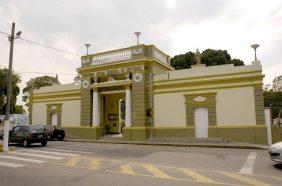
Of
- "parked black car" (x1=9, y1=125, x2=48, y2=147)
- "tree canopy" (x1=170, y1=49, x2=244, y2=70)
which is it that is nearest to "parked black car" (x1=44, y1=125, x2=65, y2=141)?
"parked black car" (x1=9, y1=125, x2=48, y2=147)

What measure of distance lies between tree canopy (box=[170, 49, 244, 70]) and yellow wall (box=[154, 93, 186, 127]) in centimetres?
2028

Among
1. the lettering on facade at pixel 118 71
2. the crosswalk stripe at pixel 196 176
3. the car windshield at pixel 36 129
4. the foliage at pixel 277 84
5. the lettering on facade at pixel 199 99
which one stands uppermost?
the foliage at pixel 277 84

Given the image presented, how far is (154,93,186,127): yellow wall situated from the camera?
75.7ft

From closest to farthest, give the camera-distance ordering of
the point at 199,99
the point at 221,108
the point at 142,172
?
1. the point at 142,172
2. the point at 221,108
3. the point at 199,99

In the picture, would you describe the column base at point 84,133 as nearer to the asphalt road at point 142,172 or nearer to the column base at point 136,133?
the column base at point 136,133

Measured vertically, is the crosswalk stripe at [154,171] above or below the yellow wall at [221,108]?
below

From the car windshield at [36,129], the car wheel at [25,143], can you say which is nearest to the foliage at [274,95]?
the car windshield at [36,129]

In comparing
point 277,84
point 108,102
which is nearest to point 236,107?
point 108,102

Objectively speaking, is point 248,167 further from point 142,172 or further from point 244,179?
point 142,172

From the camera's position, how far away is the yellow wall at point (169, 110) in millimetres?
23062

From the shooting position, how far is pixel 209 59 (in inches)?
1678

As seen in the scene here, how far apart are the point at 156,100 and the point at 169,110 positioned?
1452 millimetres

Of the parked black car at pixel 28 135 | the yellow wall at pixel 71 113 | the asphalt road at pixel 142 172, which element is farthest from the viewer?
the yellow wall at pixel 71 113

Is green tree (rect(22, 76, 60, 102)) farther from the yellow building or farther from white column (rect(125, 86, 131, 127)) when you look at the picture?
white column (rect(125, 86, 131, 127))
